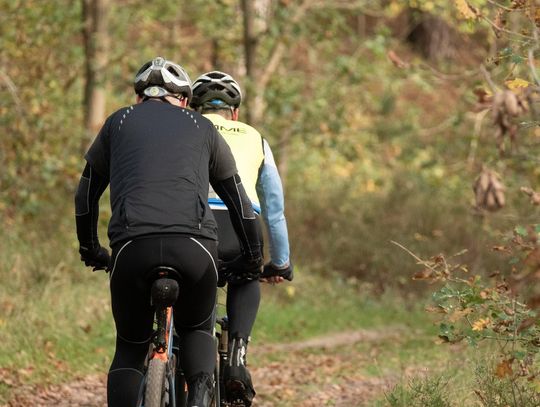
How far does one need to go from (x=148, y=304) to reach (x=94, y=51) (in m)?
10.4

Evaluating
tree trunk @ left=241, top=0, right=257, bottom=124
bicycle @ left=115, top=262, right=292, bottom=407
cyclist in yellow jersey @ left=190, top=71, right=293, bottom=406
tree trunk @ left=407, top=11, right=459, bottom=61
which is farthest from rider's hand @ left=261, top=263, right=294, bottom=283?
tree trunk @ left=407, top=11, right=459, bottom=61

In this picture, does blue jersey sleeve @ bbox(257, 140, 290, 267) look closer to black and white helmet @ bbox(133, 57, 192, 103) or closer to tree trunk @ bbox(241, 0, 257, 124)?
black and white helmet @ bbox(133, 57, 192, 103)

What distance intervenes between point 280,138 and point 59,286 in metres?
6.33

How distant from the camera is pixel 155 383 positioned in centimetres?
470

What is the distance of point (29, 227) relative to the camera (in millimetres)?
13258

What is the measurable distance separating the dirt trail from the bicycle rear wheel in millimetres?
2989

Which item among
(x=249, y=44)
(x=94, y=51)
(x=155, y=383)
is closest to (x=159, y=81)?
(x=155, y=383)

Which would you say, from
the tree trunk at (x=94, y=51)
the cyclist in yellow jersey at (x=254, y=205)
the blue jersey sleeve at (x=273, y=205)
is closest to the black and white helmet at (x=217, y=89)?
the cyclist in yellow jersey at (x=254, y=205)

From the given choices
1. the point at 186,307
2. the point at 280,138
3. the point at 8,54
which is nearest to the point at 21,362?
the point at 186,307

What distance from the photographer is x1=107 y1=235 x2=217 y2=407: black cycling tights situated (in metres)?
4.57

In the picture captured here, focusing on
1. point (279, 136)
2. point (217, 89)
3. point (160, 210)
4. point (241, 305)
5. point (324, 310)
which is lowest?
point (324, 310)

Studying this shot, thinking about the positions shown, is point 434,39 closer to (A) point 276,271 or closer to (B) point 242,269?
(A) point 276,271

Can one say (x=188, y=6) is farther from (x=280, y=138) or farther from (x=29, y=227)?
(x=29, y=227)

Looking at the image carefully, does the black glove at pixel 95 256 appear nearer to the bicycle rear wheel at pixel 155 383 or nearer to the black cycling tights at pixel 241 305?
the black cycling tights at pixel 241 305
